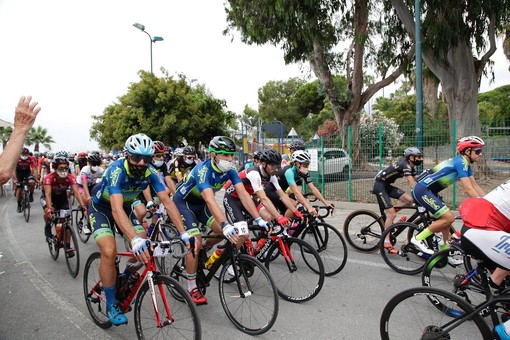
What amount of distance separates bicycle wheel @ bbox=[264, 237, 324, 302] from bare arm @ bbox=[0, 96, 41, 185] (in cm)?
300

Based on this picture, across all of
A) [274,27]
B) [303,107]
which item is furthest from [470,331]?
[303,107]

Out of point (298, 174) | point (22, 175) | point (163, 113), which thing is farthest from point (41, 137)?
point (298, 174)

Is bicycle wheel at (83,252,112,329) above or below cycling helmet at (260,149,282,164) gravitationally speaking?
below

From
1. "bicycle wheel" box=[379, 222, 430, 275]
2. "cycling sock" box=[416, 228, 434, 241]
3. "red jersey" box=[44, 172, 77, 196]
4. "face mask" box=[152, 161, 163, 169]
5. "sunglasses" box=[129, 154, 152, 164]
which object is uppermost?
"sunglasses" box=[129, 154, 152, 164]

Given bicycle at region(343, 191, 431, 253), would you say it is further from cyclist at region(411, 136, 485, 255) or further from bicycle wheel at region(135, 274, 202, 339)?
bicycle wheel at region(135, 274, 202, 339)

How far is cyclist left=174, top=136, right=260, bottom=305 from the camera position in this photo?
4238 mm

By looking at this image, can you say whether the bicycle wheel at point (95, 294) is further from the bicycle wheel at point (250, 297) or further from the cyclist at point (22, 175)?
the cyclist at point (22, 175)

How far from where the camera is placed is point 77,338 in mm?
3627

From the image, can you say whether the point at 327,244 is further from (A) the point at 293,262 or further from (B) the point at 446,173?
(B) the point at 446,173

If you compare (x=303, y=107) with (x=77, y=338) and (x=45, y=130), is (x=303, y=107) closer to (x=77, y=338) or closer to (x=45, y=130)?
(x=45, y=130)

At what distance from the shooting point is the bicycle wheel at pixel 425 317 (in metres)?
2.65

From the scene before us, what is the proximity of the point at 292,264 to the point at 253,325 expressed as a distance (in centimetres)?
98

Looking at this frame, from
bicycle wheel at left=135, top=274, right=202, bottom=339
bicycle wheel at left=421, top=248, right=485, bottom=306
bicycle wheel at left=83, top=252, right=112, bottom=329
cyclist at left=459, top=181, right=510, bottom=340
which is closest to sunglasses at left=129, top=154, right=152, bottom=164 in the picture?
Answer: bicycle wheel at left=83, top=252, right=112, bottom=329

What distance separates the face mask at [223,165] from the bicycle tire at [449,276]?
243 cm
